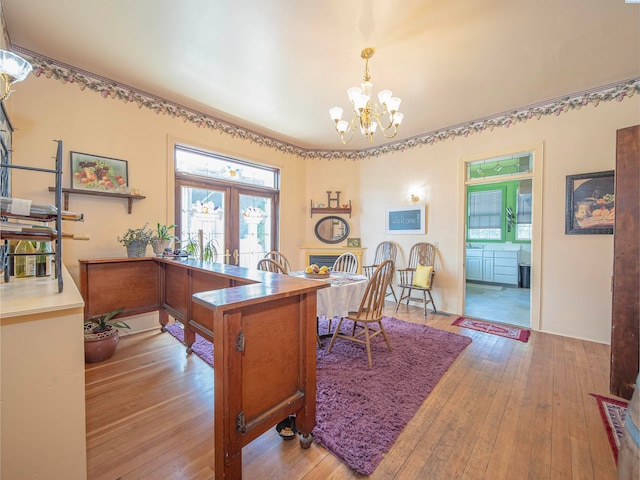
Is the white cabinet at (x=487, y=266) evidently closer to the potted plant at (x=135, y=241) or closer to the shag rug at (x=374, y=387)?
the shag rug at (x=374, y=387)

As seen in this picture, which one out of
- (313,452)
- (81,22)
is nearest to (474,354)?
(313,452)

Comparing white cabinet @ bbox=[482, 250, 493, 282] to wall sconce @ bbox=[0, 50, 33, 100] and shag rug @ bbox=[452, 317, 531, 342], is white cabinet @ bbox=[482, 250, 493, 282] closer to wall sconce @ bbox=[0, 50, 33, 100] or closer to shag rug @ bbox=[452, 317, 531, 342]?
shag rug @ bbox=[452, 317, 531, 342]

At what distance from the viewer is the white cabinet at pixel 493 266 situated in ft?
19.9

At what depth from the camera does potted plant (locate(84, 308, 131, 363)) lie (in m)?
2.38

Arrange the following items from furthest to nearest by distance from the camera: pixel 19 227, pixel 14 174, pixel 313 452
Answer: pixel 14 174 < pixel 313 452 < pixel 19 227

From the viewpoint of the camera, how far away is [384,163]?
4.87m

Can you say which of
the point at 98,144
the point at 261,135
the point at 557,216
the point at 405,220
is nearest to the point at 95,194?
the point at 98,144

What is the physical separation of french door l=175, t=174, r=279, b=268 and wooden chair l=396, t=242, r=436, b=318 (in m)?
2.34

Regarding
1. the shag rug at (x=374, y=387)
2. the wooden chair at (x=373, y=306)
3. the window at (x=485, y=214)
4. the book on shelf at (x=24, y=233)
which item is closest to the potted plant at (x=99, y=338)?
the shag rug at (x=374, y=387)

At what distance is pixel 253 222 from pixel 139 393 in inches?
115

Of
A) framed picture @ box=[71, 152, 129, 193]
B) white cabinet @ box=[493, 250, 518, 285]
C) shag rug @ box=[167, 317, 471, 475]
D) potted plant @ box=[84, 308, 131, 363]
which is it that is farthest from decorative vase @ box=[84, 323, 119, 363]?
white cabinet @ box=[493, 250, 518, 285]

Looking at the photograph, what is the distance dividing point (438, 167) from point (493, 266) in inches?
141

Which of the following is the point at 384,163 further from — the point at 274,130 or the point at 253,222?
the point at 253,222

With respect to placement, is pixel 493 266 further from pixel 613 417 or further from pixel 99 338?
pixel 99 338
